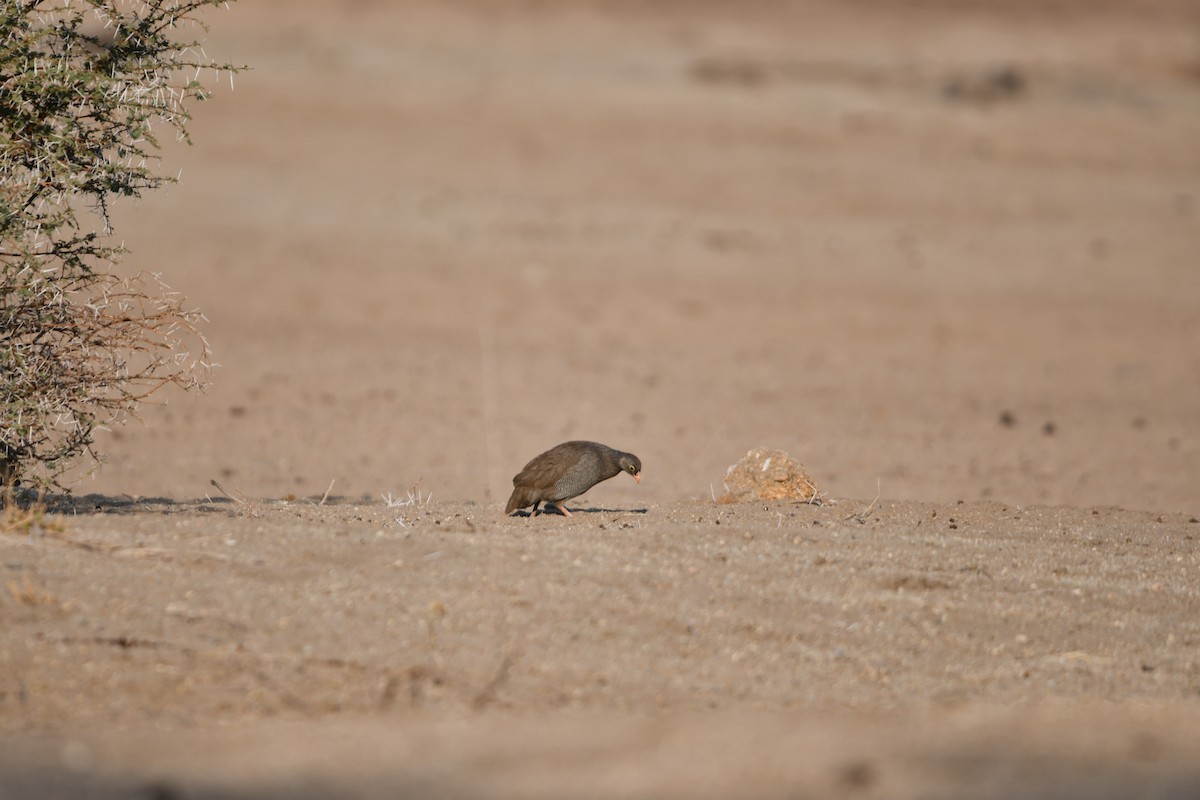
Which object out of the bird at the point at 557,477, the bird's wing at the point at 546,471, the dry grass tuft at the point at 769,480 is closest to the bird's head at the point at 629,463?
the bird at the point at 557,477

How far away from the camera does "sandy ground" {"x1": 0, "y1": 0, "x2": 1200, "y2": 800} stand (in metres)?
4.88

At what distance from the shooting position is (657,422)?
14.1 metres

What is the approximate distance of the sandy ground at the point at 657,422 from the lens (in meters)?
4.88

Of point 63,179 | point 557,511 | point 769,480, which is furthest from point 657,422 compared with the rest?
point 63,179

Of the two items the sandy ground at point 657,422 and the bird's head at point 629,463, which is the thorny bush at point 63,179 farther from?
the bird's head at point 629,463

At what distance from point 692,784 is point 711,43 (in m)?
25.8

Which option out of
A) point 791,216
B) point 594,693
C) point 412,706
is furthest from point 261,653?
point 791,216

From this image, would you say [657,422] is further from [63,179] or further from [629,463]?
[63,179]

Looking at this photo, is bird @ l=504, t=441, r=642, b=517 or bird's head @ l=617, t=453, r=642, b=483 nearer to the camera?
bird @ l=504, t=441, r=642, b=517

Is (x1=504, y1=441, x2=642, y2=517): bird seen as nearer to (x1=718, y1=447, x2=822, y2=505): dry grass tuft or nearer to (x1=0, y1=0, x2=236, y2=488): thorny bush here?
(x1=718, y1=447, x2=822, y2=505): dry grass tuft

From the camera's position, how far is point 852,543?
6.95 m

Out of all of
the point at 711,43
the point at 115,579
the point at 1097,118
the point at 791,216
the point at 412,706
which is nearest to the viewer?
the point at 412,706

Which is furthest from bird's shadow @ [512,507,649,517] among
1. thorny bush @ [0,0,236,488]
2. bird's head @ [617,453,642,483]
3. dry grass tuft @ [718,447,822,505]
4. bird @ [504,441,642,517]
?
thorny bush @ [0,0,236,488]

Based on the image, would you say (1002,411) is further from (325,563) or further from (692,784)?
(692,784)
